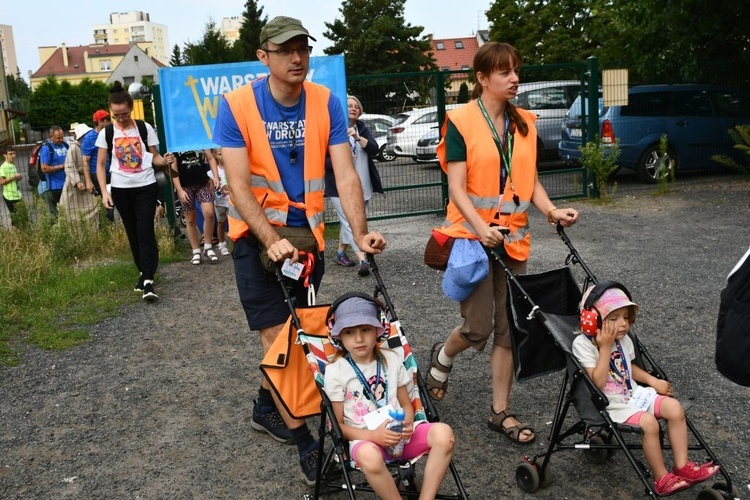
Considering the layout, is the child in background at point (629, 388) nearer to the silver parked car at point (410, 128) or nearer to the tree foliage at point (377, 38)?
the silver parked car at point (410, 128)

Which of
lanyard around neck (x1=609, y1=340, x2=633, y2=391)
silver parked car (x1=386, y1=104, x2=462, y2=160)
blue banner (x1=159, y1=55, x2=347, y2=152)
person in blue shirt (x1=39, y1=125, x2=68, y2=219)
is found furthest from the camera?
person in blue shirt (x1=39, y1=125, x2=68, y2=219)

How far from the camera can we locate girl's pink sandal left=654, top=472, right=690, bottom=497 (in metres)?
3.60

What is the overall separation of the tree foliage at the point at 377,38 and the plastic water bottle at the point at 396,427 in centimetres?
5826

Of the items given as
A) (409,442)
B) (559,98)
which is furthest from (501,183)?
(559,98)

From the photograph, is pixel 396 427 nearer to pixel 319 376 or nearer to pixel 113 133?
pixel 319 376

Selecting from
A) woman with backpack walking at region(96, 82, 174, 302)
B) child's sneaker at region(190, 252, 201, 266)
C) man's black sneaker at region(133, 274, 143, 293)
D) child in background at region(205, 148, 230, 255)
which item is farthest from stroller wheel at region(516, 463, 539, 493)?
child's sneaker at region(190, 252, 201, 266)

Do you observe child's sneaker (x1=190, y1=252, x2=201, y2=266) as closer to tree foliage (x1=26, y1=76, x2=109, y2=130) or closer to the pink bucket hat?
tree foliage (x1=26, y1=76, x2=109, y2=130)

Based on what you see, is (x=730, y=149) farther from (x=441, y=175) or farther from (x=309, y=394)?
(x=309, y=394)

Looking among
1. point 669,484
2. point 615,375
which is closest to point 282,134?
point 615,375

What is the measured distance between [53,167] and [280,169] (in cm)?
988

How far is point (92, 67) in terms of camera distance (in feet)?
509

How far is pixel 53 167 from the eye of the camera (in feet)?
42.6

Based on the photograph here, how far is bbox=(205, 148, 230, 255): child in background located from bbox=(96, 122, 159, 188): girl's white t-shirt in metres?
1.56

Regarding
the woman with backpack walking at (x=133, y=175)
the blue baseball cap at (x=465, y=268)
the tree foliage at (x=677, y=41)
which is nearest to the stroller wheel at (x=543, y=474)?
the blue baseball cap at (x=465, y=268)
